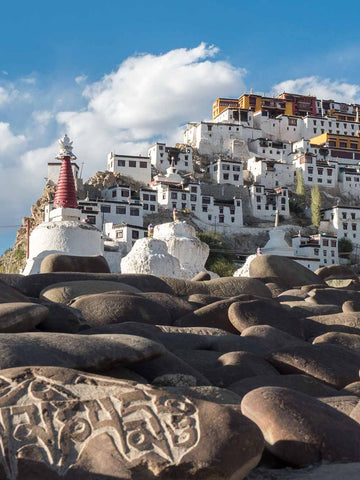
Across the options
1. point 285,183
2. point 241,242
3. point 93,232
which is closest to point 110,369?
point 93,232

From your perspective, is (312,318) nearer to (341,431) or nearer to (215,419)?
(341,431)

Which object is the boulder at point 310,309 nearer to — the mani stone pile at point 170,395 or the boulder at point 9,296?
the mani stone pile at point 170,395

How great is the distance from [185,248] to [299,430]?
13.6 metres

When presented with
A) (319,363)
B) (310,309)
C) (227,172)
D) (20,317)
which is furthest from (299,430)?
(227,172)

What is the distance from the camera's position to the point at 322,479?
361 centimetres

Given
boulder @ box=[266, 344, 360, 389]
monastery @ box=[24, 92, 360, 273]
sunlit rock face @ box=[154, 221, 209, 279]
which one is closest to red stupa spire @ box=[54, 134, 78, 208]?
sunlit rock face @ box=[154, 221, 209, 279]

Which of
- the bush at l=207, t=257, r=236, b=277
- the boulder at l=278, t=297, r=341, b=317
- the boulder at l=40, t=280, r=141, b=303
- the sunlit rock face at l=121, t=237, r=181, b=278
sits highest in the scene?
the sunlit rock face at l=121, t=237, r=181, b=278

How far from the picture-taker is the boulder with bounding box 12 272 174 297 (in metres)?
9.43

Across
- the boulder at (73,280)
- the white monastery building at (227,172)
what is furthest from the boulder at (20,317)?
the white monastery building at (227,172)

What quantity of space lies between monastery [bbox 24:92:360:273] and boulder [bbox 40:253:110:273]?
132 feet

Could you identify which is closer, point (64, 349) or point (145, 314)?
point (64, 349)

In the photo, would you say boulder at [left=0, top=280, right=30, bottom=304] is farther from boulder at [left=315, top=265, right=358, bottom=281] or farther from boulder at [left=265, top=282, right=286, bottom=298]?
boulder at [left=315, top=265, right=358, bottom=281]

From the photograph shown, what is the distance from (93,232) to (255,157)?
6904 cm

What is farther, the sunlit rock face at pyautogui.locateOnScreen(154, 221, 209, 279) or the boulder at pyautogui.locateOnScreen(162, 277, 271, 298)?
the sunlit rock face at pyautogui.locateOnScreen(154, 221, 209, 279)
